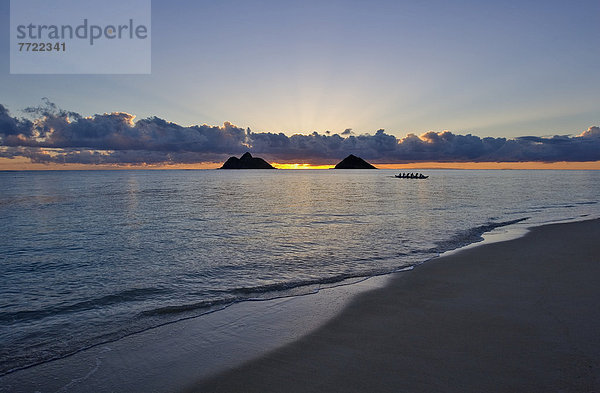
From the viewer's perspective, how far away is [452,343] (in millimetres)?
7066

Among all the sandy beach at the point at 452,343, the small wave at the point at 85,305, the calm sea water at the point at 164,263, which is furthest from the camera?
the small wave at the point at 85,305

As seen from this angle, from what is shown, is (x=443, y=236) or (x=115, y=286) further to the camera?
(x=443, y=236)

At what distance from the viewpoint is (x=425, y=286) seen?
11.2 m

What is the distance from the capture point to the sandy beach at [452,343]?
5727 mm

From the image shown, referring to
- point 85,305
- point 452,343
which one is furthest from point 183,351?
point 452,343

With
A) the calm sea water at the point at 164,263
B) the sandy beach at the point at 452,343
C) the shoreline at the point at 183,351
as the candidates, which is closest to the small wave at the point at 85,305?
the calm sea water at the point at 164,263

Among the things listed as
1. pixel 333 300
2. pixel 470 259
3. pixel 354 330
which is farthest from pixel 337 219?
pixel 354 330

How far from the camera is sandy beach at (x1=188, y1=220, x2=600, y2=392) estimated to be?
18.8ft

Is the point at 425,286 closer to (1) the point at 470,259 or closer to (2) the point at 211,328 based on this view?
(1) the point at 470,259

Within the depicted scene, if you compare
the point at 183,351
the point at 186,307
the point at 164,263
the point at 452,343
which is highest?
the point at 452,343

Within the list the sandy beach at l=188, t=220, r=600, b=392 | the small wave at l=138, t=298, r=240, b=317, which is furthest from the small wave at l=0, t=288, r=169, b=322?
the sandy beach at l=188, t=220, r=600, b=392

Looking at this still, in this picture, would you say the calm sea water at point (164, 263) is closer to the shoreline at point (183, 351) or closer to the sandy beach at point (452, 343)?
the shoreline at point (183, 351)

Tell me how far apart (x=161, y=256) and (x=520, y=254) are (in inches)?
668

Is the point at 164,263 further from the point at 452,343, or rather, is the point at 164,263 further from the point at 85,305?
the point at 452,343
